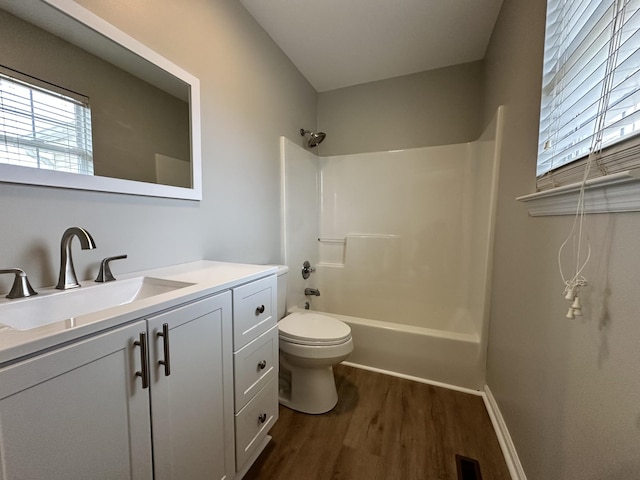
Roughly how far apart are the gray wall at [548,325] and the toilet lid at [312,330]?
0.86 m

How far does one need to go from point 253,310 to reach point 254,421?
50cm

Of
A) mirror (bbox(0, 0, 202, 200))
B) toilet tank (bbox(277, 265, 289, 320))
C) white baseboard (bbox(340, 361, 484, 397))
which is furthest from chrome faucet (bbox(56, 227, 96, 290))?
white baseboard (bbox(340, 361, 484, 397))

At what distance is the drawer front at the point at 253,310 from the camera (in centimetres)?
98

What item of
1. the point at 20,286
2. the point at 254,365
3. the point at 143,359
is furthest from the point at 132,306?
the point at 254,365

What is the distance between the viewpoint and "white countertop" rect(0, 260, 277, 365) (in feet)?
1.50

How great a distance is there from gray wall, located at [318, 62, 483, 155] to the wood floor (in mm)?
1992

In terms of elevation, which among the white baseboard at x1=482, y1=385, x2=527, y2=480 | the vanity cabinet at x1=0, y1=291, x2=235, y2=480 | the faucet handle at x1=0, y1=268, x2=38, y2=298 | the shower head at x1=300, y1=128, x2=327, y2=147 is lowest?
the white baseboard at x1=482, y1=385, x2=527, y2=480

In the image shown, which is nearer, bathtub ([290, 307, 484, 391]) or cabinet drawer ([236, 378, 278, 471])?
cabinet drawer ([236, 378, 278, 471])

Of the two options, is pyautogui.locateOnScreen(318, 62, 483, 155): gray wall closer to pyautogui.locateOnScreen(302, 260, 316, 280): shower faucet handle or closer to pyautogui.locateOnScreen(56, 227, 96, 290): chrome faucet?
pyautogui.locateOnScreen(302, 260, 316, 280): shower faucet handle

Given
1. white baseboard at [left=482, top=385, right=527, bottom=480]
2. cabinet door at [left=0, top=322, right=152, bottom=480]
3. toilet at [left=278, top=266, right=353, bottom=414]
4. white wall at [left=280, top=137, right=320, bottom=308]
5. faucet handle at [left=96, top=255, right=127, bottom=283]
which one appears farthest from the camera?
white wall at [left=280, top=137, right=320, bottom=308]

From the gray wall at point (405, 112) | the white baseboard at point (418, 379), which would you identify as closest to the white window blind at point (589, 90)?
the gray wall at point (405, 112)

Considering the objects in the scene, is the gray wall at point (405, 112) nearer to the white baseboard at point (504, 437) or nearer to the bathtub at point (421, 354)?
the bathtub at point (421, 354)

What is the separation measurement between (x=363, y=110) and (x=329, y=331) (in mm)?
2022

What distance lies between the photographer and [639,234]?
54 cm
